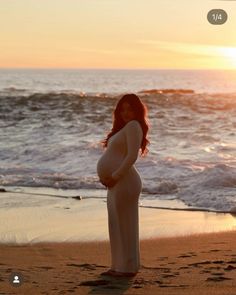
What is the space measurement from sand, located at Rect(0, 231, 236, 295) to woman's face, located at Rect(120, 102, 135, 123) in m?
1.12

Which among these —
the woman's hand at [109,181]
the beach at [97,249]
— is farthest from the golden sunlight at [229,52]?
the beach at [97,249]

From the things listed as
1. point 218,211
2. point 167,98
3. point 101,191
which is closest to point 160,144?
point 101,191

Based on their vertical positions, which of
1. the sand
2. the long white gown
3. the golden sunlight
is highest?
the golden sunlight

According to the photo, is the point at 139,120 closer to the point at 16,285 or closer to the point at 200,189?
the point at 16,285

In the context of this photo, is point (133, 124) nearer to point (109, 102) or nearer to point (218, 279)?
point (218, 279)

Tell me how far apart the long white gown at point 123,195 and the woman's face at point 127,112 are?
7 cm

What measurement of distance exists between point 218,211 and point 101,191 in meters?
2.14

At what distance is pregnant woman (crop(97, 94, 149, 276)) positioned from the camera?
5023mm

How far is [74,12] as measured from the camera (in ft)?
15.9

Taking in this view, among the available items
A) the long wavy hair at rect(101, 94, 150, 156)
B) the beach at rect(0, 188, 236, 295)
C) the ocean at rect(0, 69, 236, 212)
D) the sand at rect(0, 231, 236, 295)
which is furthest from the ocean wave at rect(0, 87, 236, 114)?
the long wavy hair at rect(101, 94, 150, 156)

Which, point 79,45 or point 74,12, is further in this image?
point 79,45

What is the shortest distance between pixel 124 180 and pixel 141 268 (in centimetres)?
77

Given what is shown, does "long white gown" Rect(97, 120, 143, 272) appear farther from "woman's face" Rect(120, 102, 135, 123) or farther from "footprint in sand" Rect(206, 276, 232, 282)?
"footprint in sand" Rect(206, 276, 232, 282)

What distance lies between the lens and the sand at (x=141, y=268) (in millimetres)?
4535
